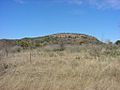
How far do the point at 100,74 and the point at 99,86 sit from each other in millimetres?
2182

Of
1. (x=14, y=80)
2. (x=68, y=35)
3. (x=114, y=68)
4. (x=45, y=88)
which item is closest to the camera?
(x=45, y=88)

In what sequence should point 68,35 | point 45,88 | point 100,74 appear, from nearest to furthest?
point 45,88 → point 100,74 → point 68,35

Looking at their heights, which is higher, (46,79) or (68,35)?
(68,35)

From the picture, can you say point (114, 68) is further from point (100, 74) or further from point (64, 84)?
point (64, 84)

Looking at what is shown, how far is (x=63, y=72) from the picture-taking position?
34.1 feet

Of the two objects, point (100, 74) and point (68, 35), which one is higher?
point (68, 35)

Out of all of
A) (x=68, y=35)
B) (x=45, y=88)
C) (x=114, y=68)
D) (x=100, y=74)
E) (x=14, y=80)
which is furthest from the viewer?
(x=68, y=35)

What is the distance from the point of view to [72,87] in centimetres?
803

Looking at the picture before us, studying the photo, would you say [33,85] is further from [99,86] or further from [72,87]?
[99,86]

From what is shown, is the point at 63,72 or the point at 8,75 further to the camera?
the point at 63,72

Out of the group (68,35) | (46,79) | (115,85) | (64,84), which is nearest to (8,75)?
(46,79)

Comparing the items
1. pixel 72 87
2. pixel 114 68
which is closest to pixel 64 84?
pixel 72 87

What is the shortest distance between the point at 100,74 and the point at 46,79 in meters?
2.46

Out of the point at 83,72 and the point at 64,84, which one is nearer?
the point at 64,84
